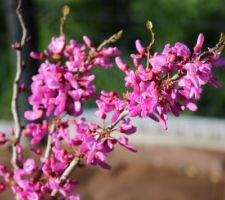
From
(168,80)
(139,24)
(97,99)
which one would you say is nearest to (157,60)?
(168,80)

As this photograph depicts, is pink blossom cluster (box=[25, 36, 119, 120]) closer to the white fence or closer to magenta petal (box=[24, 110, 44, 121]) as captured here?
magenta petal (box=[24, 110, 44, 121])

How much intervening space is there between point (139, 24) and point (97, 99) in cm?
468

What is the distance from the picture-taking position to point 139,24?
5422 mm

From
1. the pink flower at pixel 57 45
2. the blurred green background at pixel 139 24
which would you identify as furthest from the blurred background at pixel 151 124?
the pink flower at pixel 57 45

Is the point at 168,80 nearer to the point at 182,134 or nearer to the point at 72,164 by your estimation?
the point at 72,164

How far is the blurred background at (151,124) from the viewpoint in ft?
9.21

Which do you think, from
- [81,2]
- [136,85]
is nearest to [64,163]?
[136,85]

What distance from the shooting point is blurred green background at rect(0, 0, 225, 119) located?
5.18 meters

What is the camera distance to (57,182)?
2.56 feet

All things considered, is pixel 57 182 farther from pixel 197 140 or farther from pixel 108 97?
pixel 197 140

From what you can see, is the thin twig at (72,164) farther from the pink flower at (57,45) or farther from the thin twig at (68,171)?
the pink flower at (57,45)

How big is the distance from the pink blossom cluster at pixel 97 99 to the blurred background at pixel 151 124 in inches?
71.3

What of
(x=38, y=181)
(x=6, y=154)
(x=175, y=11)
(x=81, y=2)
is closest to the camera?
(x=38, y=181)

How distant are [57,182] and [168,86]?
0.70ft
